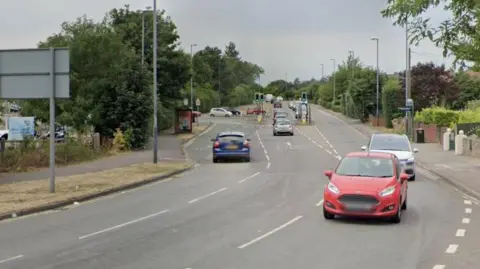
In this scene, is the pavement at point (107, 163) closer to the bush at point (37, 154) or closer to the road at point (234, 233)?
the bush at point (37, 154)

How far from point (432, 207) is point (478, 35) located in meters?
4.96

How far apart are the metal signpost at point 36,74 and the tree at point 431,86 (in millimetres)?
46557

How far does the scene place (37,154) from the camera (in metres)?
26.5

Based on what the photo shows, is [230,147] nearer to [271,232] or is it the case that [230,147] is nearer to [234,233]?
[271,232]

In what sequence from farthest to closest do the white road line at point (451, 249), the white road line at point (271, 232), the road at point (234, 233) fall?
the white road line at point (271, 232) < the white road line at point (451, 249) < the road at point (234, 233)

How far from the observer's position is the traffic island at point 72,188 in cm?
1605

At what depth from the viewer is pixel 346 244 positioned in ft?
36.6

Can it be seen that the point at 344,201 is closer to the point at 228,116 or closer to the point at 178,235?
the point at 178,235

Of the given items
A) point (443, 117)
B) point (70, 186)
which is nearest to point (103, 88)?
point (70, 186)

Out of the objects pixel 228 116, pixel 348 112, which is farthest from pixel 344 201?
pixel 228 116

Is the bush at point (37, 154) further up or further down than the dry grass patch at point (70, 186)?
further up

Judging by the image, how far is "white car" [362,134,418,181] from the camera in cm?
2323

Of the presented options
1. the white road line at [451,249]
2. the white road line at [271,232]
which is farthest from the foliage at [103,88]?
the white road line at [451,249]

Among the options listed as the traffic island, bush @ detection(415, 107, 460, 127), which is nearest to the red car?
the traffic island
